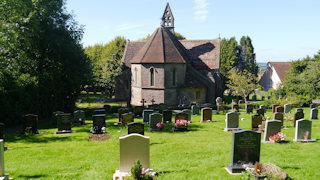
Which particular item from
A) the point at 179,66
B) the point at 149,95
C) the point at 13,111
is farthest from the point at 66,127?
the point at 179,66

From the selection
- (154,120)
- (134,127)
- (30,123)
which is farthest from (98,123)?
(30,123)

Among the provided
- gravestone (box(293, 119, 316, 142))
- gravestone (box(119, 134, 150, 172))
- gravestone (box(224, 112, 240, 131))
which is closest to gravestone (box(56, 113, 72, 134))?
gravestone (box(119, 134, 150, 172))

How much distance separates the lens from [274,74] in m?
59.6

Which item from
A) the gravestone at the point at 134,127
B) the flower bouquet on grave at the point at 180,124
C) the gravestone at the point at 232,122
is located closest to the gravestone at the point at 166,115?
the flower bouquet on grave at the point at 180,124

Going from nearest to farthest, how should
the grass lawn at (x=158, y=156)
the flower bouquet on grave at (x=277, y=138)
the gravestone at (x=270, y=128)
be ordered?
1. the grass lawn at (x=158, y=156)
2. the flower bouquet on grave at (x=277, y=138)
3. the gravestone at (x=270, y=128)

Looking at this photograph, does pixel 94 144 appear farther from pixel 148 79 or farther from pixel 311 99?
pixel 311 99

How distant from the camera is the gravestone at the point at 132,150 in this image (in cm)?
802

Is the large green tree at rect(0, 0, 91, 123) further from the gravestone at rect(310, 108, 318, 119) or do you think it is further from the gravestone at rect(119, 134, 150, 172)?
the gravestone at rect(310, 108, 318, 119)

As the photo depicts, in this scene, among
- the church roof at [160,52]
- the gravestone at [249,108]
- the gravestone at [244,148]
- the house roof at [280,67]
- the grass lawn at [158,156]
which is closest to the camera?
the grass lawn at [158,156]

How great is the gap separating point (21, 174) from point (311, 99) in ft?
112

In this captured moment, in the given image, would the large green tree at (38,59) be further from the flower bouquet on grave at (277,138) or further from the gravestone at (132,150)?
the flower bouquet on grave at (277,138)

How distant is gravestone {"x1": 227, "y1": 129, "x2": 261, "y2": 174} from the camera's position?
8.73m

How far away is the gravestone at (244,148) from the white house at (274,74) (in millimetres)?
52030

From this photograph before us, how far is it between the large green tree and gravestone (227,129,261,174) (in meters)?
16.7
